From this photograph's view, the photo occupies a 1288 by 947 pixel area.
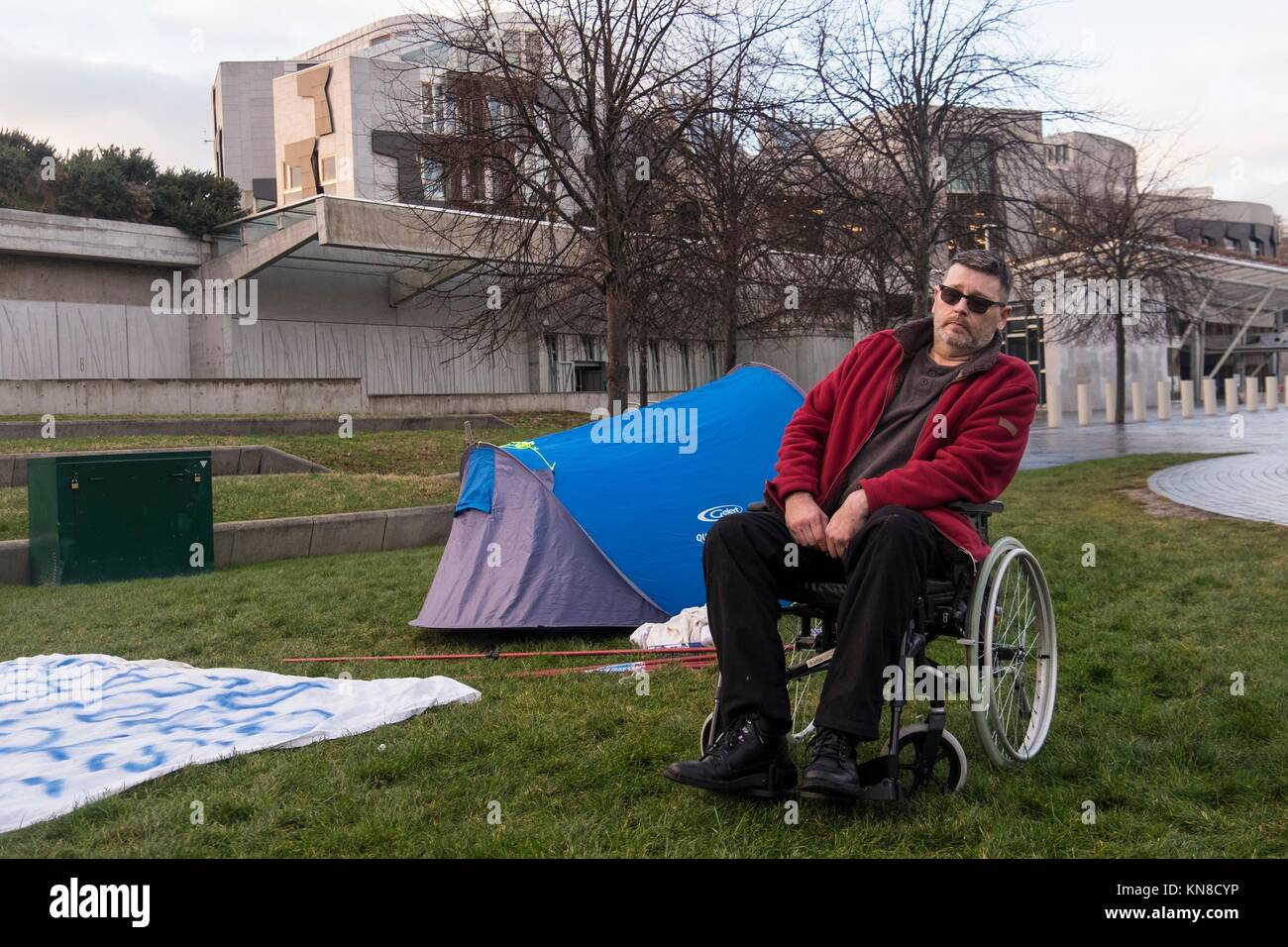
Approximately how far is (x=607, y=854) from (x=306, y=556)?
8.33 m

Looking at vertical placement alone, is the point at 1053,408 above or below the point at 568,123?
below

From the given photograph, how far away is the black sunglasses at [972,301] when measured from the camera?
387 centimetres

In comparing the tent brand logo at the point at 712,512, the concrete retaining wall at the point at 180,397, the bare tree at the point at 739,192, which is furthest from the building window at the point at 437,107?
the concrete retaining wall at the point at 180,397

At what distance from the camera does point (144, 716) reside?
484cm

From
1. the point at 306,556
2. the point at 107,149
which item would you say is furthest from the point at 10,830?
the point at 107,149

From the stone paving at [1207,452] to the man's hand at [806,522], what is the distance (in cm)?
735

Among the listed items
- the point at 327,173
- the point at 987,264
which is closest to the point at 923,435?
the point at 987,264

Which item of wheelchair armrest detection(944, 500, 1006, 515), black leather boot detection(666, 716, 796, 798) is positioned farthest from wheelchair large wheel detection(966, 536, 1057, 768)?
black leather boot detection(666, 716, 796, 798)

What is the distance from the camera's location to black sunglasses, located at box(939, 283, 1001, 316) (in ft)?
12.7

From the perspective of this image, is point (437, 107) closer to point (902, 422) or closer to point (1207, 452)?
point (902, 422)

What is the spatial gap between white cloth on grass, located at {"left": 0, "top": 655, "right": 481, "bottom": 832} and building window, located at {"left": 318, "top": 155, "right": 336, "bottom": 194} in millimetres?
43339

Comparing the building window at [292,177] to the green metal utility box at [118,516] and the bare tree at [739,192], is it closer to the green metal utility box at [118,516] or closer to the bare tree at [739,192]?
the bare tree at [739,192]

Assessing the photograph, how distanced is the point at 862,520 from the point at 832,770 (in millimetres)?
778
